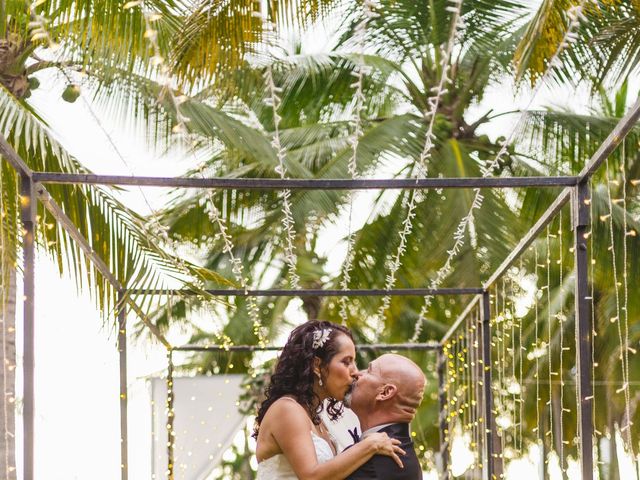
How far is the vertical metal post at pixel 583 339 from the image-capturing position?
12.8 feet

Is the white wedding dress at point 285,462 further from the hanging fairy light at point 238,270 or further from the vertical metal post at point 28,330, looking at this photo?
the hanging fairy light at point 238,270

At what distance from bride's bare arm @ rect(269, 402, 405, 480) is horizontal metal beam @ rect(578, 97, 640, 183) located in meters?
1.40

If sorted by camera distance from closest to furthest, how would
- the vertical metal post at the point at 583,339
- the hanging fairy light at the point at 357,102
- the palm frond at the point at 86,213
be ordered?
the hanging fairy light at the point at 357,102 → the vertical metal post at the point at 583,339 → the palm frond at the point at 86,213

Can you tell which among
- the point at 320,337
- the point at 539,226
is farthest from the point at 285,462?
the point at 539,226

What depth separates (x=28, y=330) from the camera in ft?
13.3

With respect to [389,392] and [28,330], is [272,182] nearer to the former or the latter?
[28,330]

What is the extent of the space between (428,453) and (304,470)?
16.2m

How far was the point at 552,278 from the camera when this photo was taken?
50.0 feet

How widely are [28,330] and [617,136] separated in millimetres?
2344

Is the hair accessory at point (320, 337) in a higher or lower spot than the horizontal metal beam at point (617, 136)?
lower

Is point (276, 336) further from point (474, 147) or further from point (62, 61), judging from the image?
point (62, 61)

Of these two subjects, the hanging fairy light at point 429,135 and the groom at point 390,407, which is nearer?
the groom at point 390,407

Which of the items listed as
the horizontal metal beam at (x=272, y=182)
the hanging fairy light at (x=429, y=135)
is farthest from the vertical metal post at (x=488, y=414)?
the horizontal metal beam at (x=272, y=182)

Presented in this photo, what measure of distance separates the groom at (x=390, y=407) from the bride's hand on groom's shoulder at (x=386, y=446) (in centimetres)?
2
